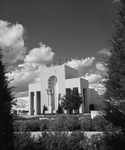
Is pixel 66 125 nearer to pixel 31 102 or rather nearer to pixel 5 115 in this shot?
pixel 5 115

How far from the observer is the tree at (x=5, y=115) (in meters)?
4.81

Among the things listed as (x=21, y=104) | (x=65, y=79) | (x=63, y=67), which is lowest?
(x=21, y=104)

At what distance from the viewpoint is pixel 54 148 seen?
632 cm

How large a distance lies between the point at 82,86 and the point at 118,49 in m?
49.5

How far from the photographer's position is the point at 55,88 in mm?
59875

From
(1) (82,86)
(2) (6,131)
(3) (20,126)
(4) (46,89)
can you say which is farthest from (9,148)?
(4) (46,89)

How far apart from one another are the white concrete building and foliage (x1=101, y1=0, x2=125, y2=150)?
47.7m

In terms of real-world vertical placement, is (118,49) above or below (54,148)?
above

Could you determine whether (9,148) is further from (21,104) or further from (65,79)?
(21,104)

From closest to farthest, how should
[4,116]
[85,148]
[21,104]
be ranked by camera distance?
1. [4,116]
2. [85,148]
3. [21,104]

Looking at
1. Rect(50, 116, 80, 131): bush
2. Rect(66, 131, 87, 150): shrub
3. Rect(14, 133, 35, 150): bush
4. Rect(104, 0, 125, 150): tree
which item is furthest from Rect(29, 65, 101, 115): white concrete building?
Rect(104, 0, 125, 150): tree

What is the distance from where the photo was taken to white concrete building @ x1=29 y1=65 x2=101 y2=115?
56.2 metres

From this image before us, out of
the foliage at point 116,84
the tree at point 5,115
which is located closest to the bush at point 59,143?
the foliage at point 116,84

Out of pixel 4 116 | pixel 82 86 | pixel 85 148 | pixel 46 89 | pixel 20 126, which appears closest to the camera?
pixel 4 116
